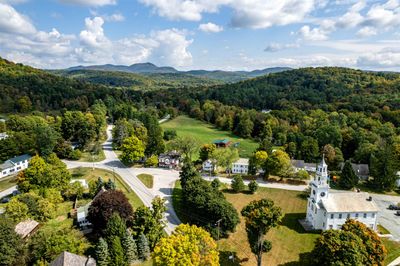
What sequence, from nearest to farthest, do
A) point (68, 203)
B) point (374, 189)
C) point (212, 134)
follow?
point (68, 203)
point (374, 189)
point (212, 134)

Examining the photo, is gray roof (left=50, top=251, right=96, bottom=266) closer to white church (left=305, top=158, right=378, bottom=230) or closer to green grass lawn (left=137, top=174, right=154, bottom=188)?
green grass lawn (left=137, top=174, right=154, bottom=188)

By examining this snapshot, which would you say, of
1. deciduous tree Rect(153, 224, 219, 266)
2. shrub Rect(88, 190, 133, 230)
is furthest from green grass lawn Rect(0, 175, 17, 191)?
deciduous tree Rect(153, 224, 219, 266)

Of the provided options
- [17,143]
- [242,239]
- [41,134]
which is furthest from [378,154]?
[17,143]

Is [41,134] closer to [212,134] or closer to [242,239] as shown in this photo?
[242,239]

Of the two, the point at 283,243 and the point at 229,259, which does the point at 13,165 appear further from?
the point at 283,243

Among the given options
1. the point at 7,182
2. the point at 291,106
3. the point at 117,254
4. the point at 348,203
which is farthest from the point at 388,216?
the point at 291,106
